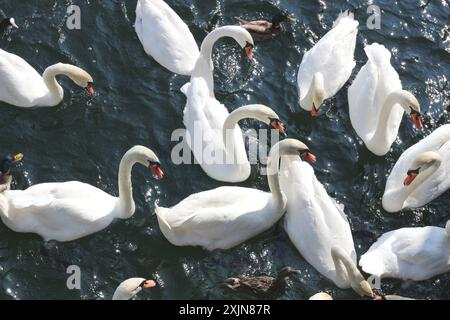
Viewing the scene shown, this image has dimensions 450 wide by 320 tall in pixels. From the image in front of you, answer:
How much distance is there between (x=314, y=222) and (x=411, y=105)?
2.80m

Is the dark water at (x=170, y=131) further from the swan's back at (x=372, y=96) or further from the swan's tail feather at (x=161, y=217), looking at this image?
the swan's tail feather at (x=161, y=217)

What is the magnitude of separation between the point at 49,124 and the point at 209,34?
3.08 m

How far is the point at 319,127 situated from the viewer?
15883mm

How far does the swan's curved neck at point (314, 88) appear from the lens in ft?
49.9

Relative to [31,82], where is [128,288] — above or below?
below

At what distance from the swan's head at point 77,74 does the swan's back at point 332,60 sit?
11.7ft

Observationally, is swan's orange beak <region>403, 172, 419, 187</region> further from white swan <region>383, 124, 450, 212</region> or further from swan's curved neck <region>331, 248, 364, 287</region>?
swan's curved neck <region>331, 248, 364, 287</region>

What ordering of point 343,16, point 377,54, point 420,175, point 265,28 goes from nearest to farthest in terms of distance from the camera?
point 420,175 → point 377,54 → point 265,28 → point 343,16

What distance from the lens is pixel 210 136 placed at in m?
14.7

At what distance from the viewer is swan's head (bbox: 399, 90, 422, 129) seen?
14.9 meters

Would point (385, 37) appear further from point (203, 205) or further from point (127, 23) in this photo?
point (203, 205)

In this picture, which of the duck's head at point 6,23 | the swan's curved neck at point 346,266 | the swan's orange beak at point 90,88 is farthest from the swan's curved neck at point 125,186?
the duck's head at point 6,23

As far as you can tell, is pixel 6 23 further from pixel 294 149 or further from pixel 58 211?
pixel 294 149

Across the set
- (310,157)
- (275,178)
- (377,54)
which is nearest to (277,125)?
(310,157)
